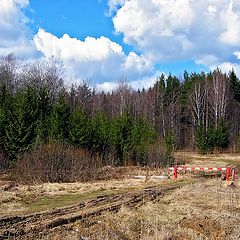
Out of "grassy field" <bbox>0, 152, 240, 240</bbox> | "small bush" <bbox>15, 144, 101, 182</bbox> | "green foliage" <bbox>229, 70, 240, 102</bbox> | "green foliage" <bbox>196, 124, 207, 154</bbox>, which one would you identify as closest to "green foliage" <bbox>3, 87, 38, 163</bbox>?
"small bush" <bbox>15, 144, 101, 182</bbox>

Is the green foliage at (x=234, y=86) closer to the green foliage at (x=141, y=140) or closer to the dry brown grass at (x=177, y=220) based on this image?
the green foliage at (x=141, y=140)

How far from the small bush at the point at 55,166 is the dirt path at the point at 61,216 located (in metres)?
7.29

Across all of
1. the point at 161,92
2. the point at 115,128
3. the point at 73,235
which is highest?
the point at 161,92

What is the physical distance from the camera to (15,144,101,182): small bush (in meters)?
22.0

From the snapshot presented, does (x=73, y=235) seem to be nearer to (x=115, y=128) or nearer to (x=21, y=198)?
(x=21, y=198)

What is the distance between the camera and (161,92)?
68.4 m

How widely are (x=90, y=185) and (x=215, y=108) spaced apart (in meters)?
39.1

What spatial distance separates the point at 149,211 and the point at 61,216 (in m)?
3.14

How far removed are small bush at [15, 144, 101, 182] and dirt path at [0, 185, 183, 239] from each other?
7.29 m

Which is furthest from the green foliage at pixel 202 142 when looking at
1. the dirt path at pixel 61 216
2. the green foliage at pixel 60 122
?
the dirt path at pixel 61 216

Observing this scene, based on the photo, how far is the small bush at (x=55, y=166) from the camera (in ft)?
72.3

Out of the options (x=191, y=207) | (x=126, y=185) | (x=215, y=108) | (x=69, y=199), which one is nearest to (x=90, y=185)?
(x=126, y=185)

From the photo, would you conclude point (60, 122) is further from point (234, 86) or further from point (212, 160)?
point (234, 86)

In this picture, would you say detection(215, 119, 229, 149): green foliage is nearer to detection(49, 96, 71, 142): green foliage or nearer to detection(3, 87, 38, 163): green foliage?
detection(49, 96, 71, 142): green foliage
